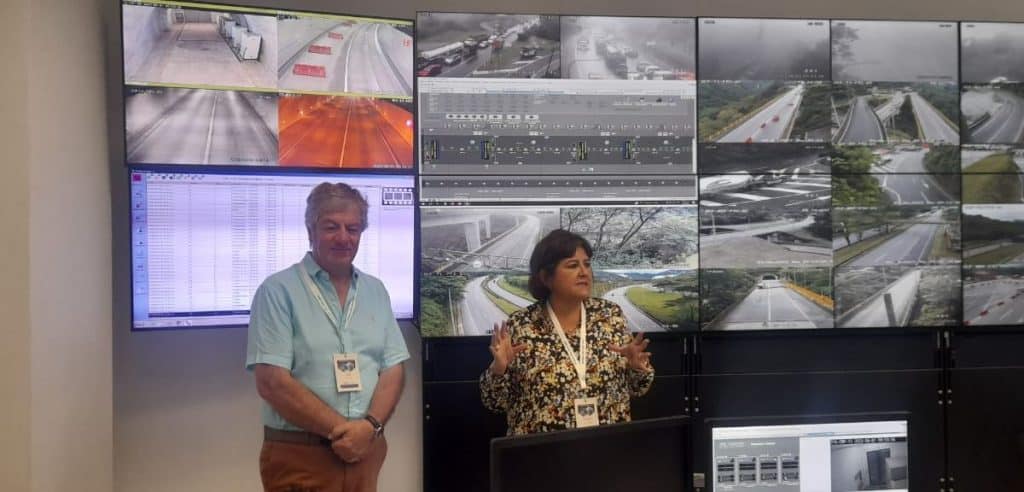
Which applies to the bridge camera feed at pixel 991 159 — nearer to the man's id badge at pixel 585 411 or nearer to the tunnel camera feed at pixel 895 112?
the tunnel camera feed at pixel 895 112

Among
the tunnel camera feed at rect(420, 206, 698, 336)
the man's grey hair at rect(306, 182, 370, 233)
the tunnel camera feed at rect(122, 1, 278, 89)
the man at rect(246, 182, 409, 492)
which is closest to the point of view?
the man at rect(246, 182, 409, 492)

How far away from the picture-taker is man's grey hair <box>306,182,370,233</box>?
2.64 m

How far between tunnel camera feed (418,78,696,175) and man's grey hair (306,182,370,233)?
27.2 inches

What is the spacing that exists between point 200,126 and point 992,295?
11.2 ft

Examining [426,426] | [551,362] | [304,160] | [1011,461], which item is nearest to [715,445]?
[551,362]

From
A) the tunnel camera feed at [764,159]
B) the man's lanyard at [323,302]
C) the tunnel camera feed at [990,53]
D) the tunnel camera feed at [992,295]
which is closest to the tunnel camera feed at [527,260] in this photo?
the tunnel camera feed at [764,159]

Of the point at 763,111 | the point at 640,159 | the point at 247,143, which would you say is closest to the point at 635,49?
the point at 640,159

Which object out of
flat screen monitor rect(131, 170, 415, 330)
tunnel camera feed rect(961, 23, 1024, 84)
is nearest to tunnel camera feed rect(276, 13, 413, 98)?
flat screen monitor rect(131, 170, 415, 330)

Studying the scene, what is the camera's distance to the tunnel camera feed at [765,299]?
3463 mm

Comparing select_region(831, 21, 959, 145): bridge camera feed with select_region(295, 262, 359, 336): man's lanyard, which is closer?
select_region(295, 262, 359, 336): man's lanyard

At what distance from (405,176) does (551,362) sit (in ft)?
3.58

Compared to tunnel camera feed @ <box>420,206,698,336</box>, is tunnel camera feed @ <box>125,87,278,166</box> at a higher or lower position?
higher

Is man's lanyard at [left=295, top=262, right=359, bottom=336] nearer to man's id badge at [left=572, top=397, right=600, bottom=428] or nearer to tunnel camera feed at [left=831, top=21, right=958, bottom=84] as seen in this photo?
man's id badge at [left=572, top=397, right=600, bottom=428]

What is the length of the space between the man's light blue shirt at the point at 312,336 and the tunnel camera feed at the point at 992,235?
2620 millimetres
